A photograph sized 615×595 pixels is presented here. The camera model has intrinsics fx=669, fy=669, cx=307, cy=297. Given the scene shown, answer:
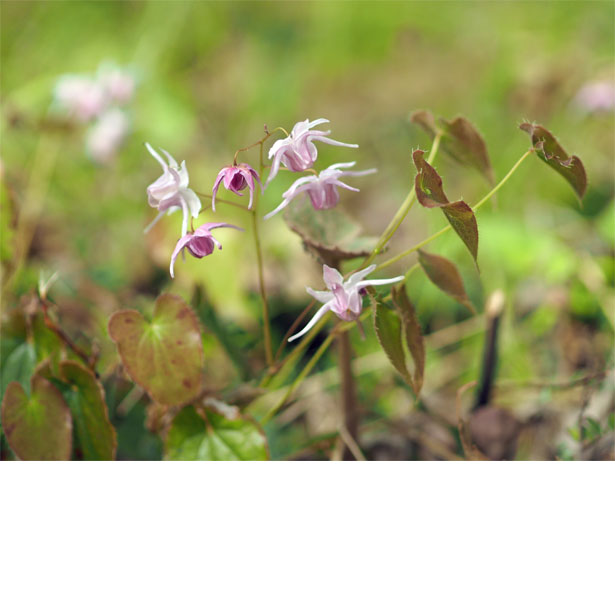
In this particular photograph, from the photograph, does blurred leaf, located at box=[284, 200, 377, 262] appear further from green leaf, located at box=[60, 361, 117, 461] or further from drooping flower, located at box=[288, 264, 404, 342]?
green leaf, located at box=[60, 361, 117, 461]

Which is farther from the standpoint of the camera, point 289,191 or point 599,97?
point 599,97

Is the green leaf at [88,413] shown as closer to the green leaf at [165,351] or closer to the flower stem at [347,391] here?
the green leaf at [165,351]

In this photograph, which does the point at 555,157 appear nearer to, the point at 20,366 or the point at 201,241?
the point at 201,241

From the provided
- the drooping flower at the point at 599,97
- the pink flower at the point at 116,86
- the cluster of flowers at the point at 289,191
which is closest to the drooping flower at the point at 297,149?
the cluster of flowers at the point at 289,191

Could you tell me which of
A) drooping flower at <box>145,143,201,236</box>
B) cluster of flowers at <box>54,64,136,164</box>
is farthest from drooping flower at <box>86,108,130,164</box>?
drooping flower at <box>145,143,201,236</box>

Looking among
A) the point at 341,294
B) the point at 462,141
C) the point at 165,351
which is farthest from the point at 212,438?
Result: the point at 462,141
